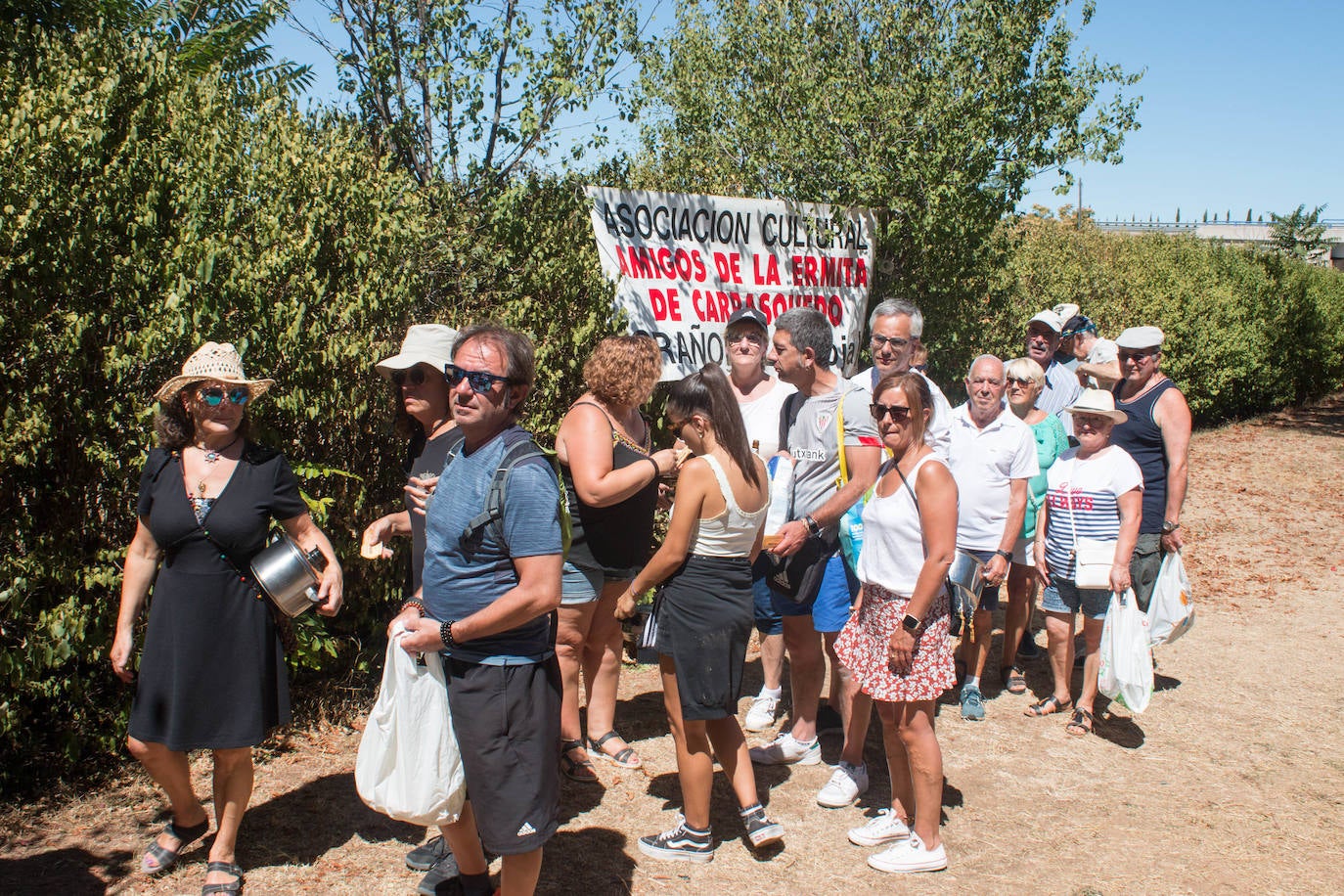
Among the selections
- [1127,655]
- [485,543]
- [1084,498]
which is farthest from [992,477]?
[485,543]

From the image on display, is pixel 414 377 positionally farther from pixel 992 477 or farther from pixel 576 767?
pixel 992 477

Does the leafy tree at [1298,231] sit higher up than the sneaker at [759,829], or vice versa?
the leafy tree at [1298,231]

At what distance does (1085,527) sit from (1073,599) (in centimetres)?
41

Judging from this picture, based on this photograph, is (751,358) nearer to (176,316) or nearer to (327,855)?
(176,316)

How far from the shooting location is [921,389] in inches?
146

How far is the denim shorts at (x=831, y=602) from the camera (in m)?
4.59

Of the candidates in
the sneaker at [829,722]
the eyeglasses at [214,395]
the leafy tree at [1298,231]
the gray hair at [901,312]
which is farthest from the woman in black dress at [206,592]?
the leafy tree at [1298,231]

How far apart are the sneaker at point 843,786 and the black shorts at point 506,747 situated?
1.77 m

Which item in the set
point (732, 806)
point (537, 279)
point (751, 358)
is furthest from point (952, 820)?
point (537, 279)

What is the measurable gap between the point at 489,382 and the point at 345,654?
270cm

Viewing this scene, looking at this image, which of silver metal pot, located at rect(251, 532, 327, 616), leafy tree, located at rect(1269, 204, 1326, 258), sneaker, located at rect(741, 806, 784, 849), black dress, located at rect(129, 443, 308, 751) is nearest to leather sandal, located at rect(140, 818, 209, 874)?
black dress, located at rect(129, 443, 308, 751)

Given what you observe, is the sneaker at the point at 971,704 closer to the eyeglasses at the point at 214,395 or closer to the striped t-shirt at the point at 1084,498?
the striped t-shirt at the point at 1084,498

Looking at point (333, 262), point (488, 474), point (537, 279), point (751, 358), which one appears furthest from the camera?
point (537, 279)

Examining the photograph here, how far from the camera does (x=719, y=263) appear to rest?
647cm
